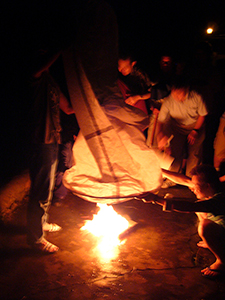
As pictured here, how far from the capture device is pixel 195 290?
246cm

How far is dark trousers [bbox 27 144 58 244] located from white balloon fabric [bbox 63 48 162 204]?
427mm

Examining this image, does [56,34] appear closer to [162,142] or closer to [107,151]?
[107,151]

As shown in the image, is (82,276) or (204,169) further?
(204,169)

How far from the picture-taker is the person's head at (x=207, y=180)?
278cm

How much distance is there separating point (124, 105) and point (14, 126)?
14.6 ft

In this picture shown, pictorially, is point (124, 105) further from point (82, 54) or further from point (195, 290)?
point (195, 290)

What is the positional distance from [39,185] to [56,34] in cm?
151

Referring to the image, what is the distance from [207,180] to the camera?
2779mm

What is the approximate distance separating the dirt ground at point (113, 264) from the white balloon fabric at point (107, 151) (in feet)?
2.96

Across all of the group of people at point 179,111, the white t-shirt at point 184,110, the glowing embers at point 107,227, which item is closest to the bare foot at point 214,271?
the glowing embers at point 107,227

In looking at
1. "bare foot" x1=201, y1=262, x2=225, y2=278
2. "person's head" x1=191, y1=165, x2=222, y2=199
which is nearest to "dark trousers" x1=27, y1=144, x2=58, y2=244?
"person's head" x1=191, y1=165, x2=222, y2=199

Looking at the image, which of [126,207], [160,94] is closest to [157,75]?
[160,94]

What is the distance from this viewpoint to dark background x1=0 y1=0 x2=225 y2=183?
236cm

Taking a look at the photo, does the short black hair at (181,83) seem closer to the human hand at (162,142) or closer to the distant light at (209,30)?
the human hand at (162,142)
